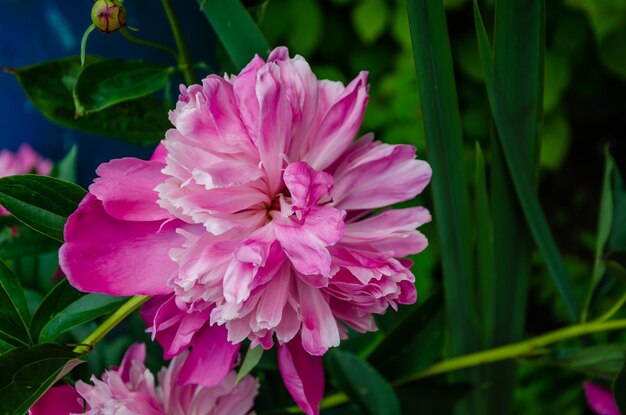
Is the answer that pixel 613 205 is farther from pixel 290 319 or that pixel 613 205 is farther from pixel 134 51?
pixel 134 51

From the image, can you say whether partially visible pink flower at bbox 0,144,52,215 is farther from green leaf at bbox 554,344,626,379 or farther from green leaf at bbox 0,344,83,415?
green leaf at bbox 554,344,626,379

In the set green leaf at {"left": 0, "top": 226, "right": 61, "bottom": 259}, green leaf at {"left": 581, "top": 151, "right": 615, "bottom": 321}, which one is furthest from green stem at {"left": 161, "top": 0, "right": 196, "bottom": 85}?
green leaf at {"left": 581, "top": 151, "right": 615, "bottom": 321}

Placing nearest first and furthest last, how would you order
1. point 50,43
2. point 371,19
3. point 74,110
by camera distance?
point 74,110, point 50,43, point 371,19

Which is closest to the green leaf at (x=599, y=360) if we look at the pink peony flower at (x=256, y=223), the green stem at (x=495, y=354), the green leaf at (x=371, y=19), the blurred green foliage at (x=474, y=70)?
the green stem at (x=495, y=354)

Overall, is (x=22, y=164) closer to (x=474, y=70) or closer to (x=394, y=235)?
(x=394, y=235)

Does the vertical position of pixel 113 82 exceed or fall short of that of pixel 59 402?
it exceeds it

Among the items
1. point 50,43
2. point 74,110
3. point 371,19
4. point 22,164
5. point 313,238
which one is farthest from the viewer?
point 371,19

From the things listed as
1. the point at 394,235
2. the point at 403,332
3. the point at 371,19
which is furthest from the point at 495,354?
the point at 371,19

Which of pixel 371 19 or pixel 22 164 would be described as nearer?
pixel 22 164
